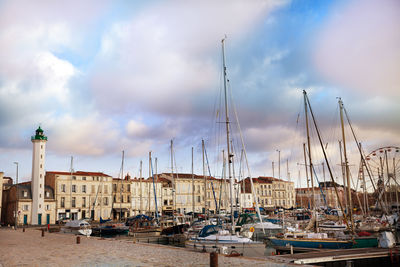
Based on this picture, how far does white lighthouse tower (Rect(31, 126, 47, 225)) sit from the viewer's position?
61.1 meters

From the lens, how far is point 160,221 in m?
52.5

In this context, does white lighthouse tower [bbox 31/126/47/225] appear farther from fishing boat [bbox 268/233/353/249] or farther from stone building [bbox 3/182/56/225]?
fishing boat [bbox 268/233/353/249]

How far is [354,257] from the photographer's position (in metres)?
23.1

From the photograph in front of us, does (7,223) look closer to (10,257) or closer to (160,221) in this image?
(160,221)

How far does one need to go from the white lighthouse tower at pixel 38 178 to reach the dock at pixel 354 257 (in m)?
52.0

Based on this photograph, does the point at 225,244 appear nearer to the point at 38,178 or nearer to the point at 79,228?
the point at 79,228

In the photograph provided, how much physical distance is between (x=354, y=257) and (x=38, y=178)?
55.4m

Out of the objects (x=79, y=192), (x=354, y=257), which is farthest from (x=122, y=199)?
(x=354, y=257)

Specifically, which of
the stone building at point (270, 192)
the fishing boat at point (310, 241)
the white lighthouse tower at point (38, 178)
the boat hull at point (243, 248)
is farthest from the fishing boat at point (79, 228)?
the stone building at point (270, 192)

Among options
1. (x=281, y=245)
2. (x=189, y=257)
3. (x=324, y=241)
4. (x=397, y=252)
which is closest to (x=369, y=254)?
(x=397, y=252)

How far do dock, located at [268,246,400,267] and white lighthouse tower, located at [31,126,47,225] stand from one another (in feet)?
171

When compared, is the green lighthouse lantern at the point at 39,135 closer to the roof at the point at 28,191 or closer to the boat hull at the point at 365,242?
the roof at the point at 28,191

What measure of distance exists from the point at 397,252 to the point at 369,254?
222 cm

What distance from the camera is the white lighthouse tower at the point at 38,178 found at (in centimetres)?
6109
